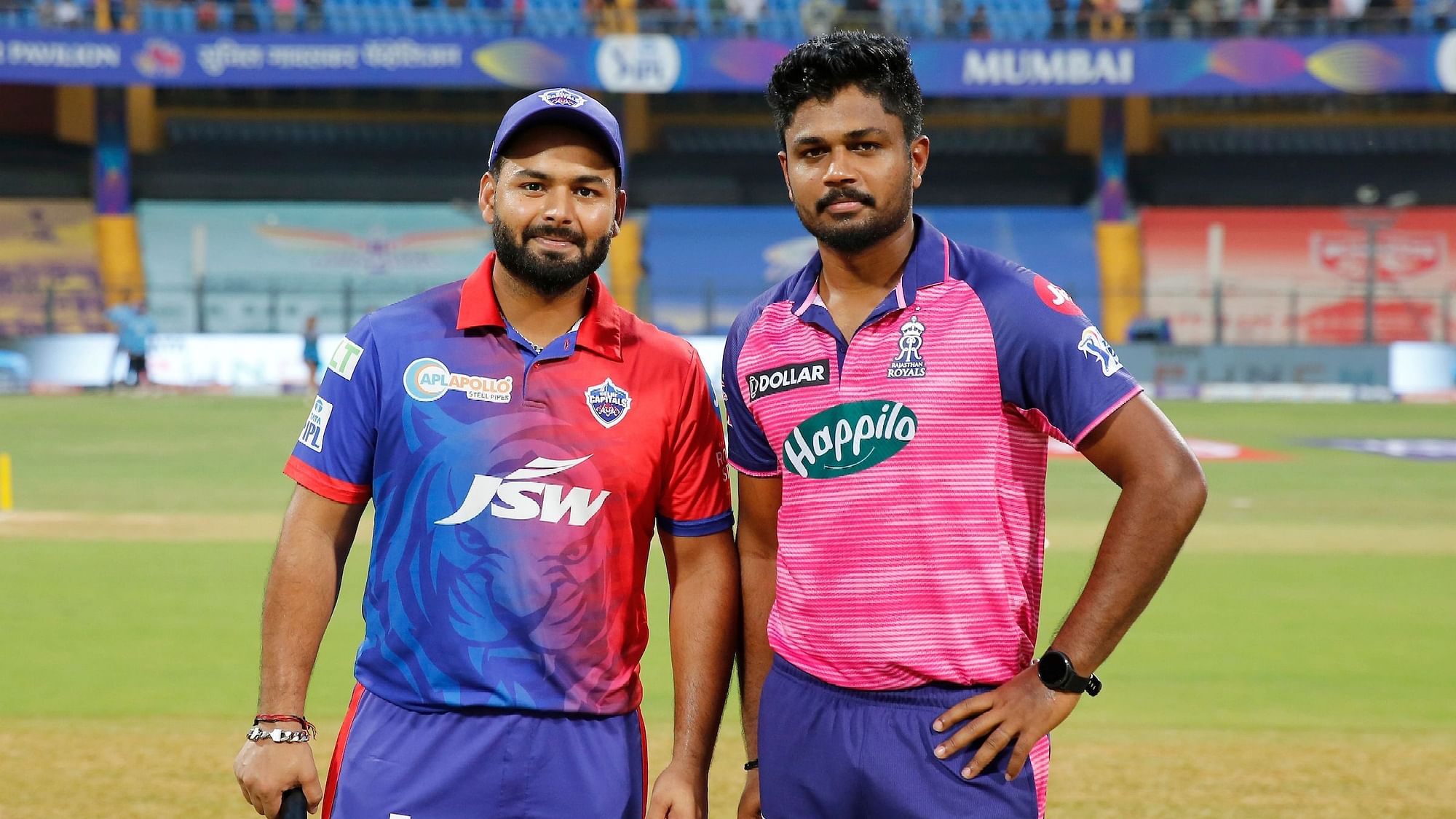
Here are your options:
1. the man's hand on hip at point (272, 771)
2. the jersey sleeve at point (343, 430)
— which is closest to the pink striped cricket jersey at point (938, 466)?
the jersey sleeve at point (343, 430)

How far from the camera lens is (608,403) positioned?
334 centimetres

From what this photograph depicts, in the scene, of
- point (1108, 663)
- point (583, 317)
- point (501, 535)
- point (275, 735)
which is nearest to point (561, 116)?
point (583, 317)

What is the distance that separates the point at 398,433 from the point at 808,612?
3.17 feet

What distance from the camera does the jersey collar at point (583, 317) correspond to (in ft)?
11.0

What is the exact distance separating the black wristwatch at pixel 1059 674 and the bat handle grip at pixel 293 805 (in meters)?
1.57

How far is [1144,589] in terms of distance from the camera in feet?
10.2

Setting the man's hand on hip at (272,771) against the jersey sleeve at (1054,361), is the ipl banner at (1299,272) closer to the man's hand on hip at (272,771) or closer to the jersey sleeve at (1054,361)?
the jersey sleeve at (1054,361)

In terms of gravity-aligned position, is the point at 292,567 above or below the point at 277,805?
above

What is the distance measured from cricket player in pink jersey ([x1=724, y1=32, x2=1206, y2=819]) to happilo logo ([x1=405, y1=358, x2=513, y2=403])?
0.60 metres

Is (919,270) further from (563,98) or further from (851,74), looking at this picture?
(563,98)

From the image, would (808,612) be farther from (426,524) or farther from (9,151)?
(9,151)

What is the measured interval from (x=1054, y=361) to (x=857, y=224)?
516mm

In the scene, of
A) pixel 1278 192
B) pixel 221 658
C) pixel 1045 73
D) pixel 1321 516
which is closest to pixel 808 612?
pixel 221 658

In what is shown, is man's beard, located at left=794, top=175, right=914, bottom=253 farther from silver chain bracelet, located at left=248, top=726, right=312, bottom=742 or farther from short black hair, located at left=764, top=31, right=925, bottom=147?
silver chain bracelet, located at left=248, top=726, right=312, bottom=742
